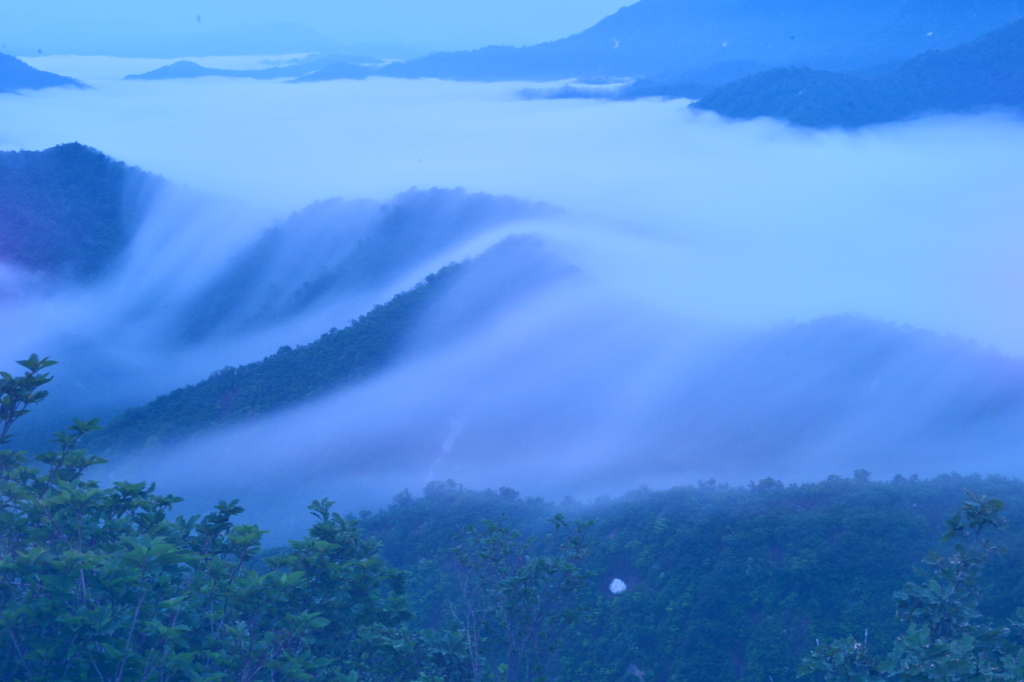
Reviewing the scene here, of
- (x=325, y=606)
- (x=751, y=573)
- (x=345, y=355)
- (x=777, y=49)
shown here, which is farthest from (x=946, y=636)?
(x=777, y=49)

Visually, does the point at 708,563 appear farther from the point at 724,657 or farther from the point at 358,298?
the point at 358,298

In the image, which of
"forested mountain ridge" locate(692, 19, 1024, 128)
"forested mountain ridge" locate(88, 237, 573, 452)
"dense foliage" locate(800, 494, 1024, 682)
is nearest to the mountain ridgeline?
"forested mountain ridge" locate(88, 237, 573, 452)

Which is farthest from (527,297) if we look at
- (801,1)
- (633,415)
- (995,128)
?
(801,1)

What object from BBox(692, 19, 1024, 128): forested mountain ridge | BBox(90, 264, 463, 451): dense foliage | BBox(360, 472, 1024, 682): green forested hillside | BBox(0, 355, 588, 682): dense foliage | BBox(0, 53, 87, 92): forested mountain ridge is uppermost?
BBox(692, 19, 1024, 128): forested mountain ridge

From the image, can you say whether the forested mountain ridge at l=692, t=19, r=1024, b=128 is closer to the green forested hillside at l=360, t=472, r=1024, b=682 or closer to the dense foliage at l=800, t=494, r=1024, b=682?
the green forested hillside at l=360, t=472, r=1024, b=682

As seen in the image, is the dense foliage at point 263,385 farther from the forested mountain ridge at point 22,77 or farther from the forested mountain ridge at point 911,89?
the forested mountain ridge at point 22,77

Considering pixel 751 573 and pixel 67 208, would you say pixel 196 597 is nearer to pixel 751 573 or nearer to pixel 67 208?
pixel 751 573
